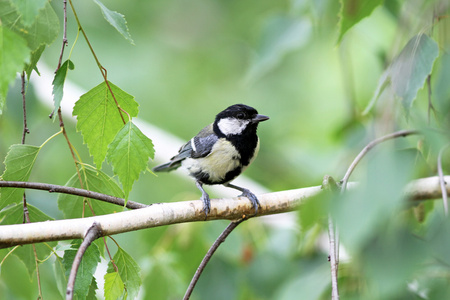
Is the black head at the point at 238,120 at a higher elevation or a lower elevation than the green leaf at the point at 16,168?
higher

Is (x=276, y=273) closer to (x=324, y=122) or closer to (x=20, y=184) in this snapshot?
(x=20, y=184)

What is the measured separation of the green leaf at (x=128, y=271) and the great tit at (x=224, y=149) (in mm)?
917

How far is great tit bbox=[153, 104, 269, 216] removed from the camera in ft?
7.47

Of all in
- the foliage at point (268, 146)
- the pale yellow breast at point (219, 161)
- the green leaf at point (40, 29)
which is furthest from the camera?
the pale yellow breast at point (219, 161)

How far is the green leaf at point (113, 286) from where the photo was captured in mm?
1203

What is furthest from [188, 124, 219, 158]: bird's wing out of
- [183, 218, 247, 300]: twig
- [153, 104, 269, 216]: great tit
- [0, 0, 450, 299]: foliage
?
[183, 218, 247, 300]: twig

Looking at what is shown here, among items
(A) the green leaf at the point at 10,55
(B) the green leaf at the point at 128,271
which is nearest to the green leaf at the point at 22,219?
(B) the green leaf at the point at 128,271

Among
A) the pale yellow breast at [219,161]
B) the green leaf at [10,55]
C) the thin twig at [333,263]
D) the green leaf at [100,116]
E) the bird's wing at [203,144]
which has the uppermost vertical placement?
the bird's wing at [203,144]

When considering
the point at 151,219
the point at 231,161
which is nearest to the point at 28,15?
the point at 151,219

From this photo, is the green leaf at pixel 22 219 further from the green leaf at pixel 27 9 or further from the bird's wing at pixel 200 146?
the bird's wing at pixel 200 146

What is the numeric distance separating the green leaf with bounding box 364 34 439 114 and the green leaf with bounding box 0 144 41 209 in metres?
0.88

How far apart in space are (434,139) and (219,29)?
5.82 meters

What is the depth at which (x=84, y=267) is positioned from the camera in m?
1.25

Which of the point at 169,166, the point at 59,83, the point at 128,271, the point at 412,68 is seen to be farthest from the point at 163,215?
the point at 169,166
